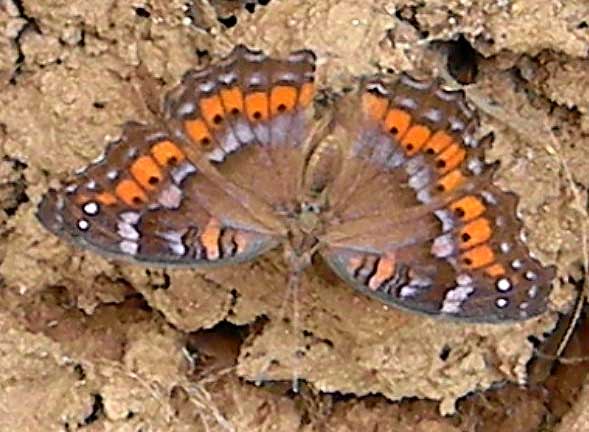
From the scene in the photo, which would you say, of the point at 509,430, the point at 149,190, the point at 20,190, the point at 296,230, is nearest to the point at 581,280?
the point at 509,430

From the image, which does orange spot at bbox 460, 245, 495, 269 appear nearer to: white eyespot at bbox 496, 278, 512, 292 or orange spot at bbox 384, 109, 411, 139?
white eyespot at bbox 496, 278, 512, 292

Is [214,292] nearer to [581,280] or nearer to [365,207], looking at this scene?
[365,207]

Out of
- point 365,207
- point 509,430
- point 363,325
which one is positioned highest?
point 365,207

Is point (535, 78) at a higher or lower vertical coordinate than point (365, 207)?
higher

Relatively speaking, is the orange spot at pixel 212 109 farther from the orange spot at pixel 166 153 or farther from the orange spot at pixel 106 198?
the orange spot at pixel 106 198

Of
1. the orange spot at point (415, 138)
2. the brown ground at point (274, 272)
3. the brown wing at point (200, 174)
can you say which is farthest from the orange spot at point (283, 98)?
the orange spot at point (415, 138)

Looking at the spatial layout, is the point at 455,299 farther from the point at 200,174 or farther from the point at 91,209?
the point at 91,209

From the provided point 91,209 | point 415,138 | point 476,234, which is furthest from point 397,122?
point 91,209
